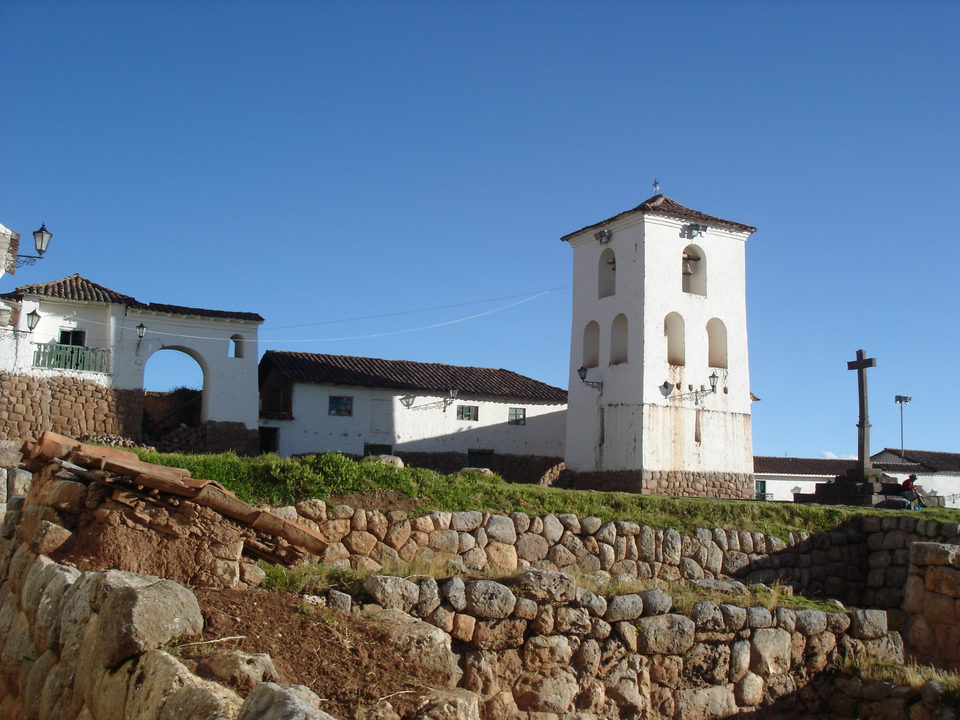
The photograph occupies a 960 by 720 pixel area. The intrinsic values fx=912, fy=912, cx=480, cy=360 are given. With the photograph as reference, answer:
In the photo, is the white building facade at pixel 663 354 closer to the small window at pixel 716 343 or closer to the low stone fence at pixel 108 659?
the small window at pixel 716 343

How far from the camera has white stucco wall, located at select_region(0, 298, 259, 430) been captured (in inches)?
966

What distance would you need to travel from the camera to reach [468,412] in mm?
31156

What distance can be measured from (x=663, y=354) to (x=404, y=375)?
375 inches

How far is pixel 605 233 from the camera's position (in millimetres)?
26562

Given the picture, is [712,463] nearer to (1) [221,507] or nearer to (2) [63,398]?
(2) [63,398]

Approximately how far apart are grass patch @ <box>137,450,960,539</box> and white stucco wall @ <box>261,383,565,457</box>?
1369cm

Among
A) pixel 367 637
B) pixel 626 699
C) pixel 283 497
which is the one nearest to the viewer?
pixel 367 637

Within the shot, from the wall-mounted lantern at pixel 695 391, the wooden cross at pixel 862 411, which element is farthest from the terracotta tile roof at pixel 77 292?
the wooden cross at pixel 862 411

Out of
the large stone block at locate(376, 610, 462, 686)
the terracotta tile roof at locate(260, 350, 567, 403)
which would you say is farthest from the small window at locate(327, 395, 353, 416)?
the large stone block at locate(376, 610, 462, 686)

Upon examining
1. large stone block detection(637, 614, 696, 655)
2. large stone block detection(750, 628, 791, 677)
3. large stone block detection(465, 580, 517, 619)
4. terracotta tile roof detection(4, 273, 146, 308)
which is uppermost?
terracotta tile roof detection(4, 273, 146, 308)

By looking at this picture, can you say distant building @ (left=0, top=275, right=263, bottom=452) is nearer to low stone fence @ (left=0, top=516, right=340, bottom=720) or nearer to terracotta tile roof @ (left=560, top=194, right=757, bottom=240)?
terracotta tile roof @ (left=560, top=194, right=757, bottom=240)

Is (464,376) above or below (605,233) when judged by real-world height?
below

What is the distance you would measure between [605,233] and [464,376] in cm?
835

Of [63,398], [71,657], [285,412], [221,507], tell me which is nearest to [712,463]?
[285,412]
